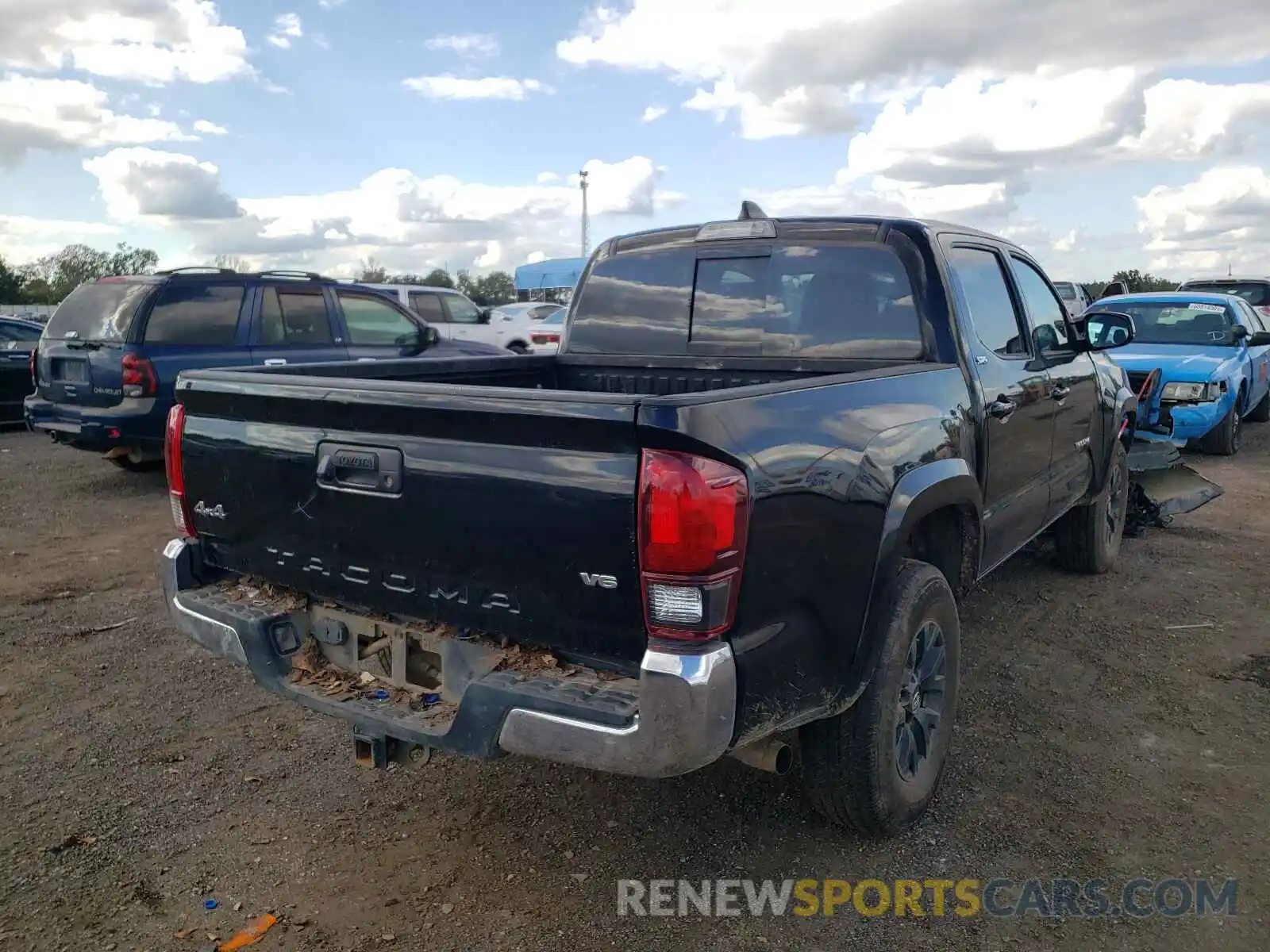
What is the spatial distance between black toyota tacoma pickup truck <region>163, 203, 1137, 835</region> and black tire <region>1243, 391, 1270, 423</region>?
1077cm

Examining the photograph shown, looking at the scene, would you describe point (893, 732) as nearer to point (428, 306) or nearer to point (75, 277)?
point (428, 306)

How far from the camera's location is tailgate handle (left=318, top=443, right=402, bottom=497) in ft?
8.93

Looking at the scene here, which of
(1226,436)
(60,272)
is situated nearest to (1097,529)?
(1226,436)

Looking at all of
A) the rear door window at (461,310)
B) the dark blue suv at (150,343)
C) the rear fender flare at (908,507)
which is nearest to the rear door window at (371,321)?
the dark blue suv at (150,343)

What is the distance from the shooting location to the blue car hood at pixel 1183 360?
963 centimetres

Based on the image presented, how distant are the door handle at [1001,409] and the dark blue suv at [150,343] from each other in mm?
5263

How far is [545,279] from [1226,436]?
32.5 m

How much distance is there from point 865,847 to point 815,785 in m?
0.33

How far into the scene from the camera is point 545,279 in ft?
133

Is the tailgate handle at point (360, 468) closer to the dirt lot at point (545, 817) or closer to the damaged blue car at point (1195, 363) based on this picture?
the dirt lot at point (545, 817)

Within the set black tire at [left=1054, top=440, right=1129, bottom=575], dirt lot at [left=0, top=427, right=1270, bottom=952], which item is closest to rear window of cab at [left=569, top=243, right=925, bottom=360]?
dirt lot at [left=0, top=427, right=1270, bottom=952]

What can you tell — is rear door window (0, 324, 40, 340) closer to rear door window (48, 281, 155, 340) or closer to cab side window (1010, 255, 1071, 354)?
rear door window (48, 281, 155, 340)

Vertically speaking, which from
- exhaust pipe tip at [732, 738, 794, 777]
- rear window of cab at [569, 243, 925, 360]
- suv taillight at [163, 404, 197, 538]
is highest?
rear window of cab at [569, 243, 925, 360]

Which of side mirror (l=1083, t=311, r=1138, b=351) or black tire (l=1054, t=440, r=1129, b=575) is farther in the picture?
black tire (l=1054, t=440, r=1129, b=575)
